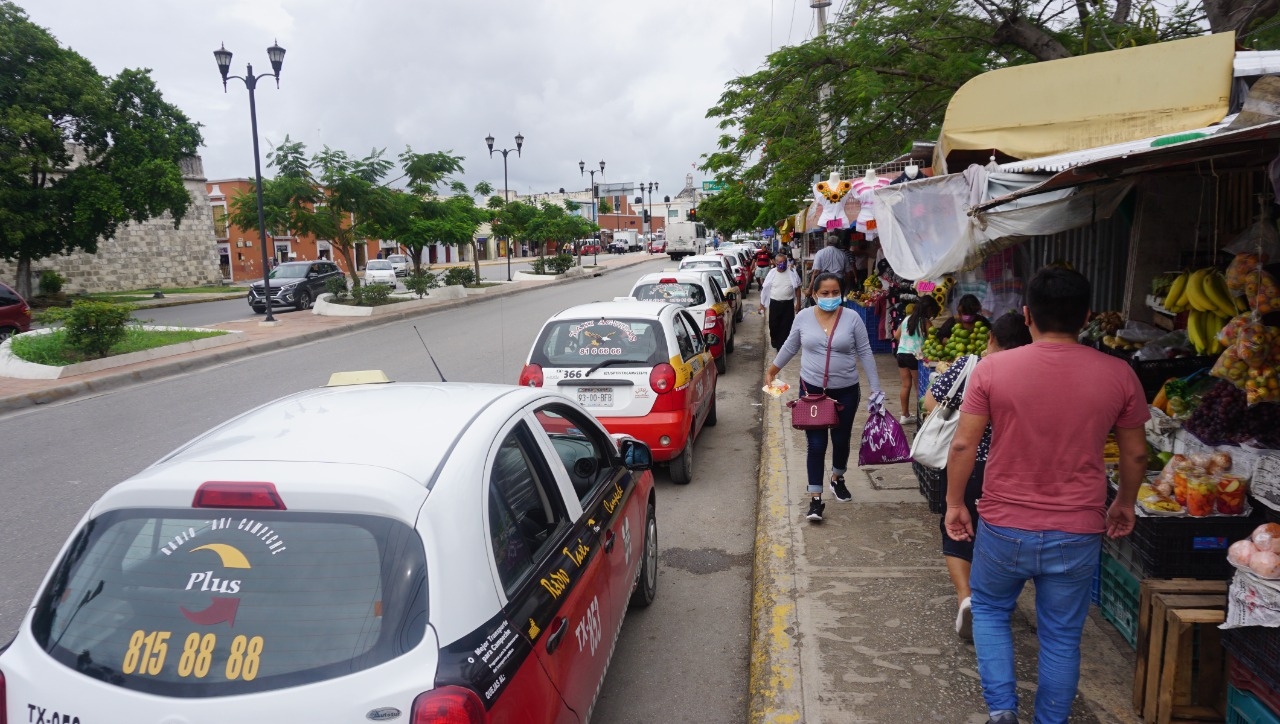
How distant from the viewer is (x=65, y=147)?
26234mm

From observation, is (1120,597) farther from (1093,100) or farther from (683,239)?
(683,239)

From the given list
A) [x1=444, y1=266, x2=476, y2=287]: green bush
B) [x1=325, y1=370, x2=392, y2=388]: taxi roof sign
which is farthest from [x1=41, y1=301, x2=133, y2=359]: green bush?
[x1=444, y1=266, x2=476, y2=287]: green bush

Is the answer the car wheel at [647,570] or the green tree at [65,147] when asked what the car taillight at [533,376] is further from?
the green tree at [65,147]

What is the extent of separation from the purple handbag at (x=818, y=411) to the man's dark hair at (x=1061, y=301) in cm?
261

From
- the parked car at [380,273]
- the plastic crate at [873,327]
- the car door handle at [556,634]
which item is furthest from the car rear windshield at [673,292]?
the parked car at [380,273]

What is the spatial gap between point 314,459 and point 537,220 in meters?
42.6

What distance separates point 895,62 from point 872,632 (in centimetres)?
1005

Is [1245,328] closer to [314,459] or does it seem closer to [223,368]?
[314,459]

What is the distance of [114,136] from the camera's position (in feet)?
87.7

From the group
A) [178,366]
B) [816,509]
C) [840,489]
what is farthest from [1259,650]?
[178,366]

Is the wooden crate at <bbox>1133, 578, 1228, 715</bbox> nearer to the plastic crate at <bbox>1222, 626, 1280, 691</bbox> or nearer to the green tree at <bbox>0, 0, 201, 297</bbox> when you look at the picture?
the plastic crate at <bbox>1222, 626, 1280, 691</bbox>

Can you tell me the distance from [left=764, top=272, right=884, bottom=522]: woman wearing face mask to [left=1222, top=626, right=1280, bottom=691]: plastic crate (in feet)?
8.87

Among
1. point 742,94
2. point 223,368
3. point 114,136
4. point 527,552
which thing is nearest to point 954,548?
point 527,552

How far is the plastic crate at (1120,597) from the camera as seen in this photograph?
12.0 ft
